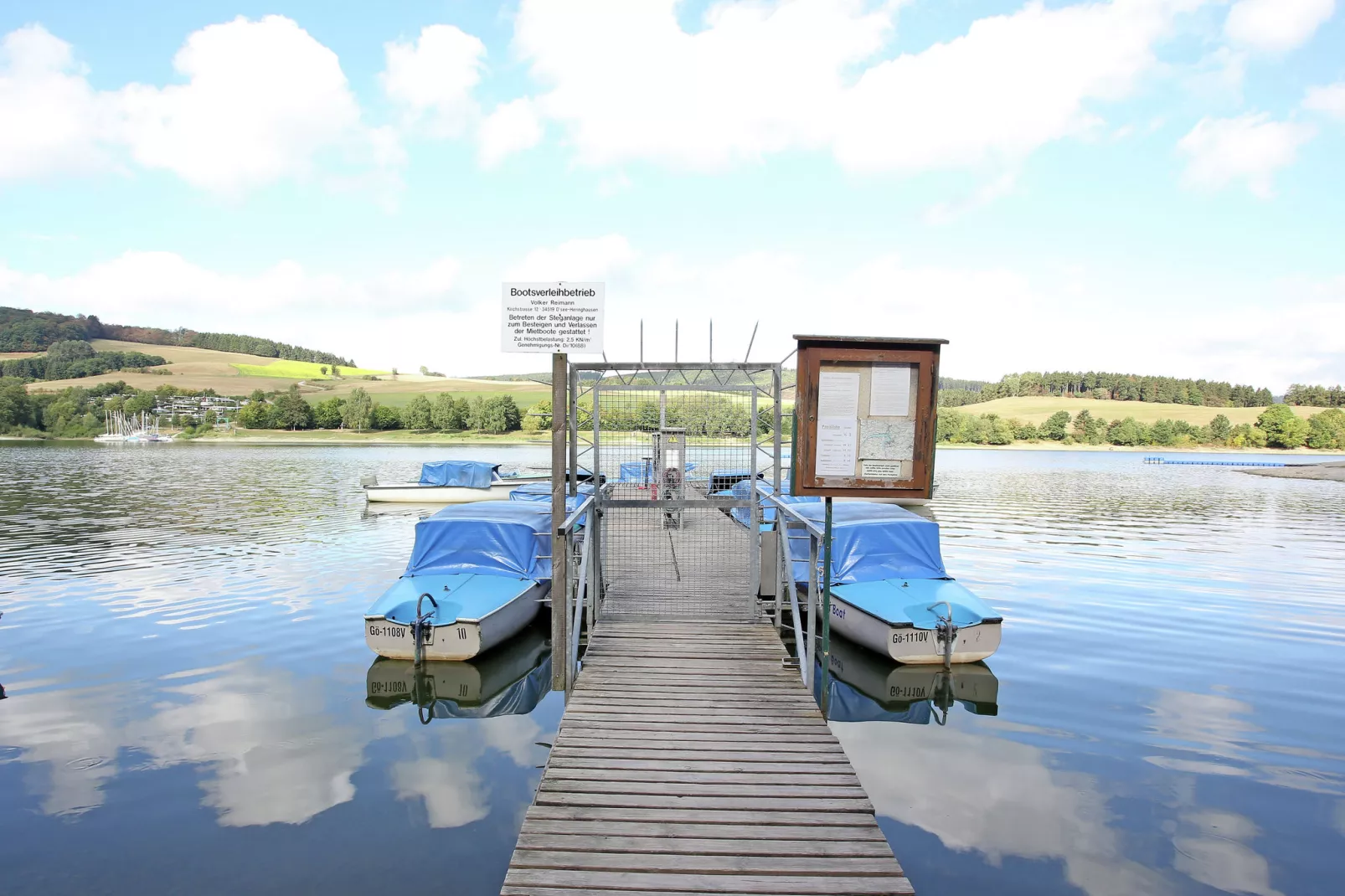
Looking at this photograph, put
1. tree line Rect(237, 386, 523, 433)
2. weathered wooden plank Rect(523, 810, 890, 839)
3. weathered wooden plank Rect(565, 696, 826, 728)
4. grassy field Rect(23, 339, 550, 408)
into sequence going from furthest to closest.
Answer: grassy field Rect(23, 339, 550, 408), tree line Rect(237, 386, 523, 433), weathered wooden plank Rect(565, 696, 826, 728), weathered wooden plank Rect(523, 810, 890, 839)

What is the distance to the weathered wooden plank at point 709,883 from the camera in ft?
12.9

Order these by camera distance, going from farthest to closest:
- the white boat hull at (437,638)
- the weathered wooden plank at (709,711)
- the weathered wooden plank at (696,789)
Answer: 1. the white boat hull at (437,638)
2. the weathered wooden plank at (709,711)
3. the weathered wooden plank at (696,789)

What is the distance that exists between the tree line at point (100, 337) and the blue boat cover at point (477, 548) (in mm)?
174489

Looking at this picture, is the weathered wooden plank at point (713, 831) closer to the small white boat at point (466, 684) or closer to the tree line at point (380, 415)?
the small white boat at point (466, 684)

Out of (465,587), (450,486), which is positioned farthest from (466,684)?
(450,486)

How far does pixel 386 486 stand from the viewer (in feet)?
99.5

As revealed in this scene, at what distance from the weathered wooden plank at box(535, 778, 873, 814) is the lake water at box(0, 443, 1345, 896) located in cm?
101

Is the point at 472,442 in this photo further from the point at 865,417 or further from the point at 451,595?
the point at 865,417

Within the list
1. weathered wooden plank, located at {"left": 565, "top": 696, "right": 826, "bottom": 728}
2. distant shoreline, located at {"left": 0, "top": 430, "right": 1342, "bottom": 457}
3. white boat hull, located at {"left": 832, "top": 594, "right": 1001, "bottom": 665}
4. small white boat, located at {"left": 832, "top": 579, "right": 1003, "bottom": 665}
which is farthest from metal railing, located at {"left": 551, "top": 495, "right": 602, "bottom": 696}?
distant shoreline, located at {"left": 0, "top": 430, "right": 1342, "bottom": 457}

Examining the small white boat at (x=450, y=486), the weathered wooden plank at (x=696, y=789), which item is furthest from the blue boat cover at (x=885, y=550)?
the small white boat at (x=450, y=486)

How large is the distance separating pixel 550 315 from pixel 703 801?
4536 millimetres

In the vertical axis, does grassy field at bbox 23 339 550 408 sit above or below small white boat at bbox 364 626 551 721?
above

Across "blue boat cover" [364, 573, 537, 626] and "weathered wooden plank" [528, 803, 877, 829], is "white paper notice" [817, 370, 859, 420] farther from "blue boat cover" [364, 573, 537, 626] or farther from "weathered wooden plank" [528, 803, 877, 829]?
"blue boat cover" [364, 573, 537, 626]

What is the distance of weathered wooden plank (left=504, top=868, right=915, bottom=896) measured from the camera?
392 cm
